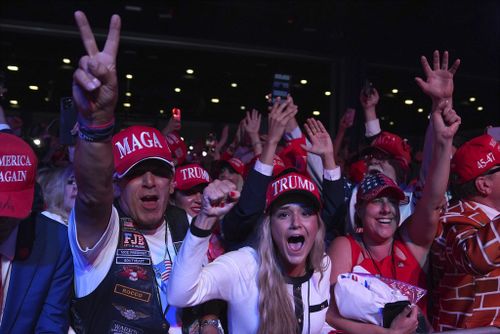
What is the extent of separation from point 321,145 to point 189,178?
897mm

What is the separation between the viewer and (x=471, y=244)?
2324 millimetres

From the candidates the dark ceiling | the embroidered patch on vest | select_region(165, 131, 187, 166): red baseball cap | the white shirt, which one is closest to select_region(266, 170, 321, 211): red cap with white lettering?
the white shirt

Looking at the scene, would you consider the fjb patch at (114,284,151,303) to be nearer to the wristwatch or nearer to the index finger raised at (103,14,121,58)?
the wristwatch

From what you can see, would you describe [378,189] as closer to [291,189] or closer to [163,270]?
[291,189]

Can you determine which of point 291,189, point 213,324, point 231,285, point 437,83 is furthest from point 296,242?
point 437,83

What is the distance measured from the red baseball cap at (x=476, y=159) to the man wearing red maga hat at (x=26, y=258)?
6.48 ft

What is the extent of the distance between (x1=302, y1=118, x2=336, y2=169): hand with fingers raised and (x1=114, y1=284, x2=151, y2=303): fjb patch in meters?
1.53

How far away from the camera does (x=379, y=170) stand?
11.9ft

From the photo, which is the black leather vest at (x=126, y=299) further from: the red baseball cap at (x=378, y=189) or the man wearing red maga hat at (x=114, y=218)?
the red baseball cap at (x=378, y=189)

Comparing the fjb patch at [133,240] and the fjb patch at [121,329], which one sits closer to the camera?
the fjb patch at [121,329]

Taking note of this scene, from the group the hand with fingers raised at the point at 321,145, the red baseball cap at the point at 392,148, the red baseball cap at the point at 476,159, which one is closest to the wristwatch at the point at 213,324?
the hand with fingers raised at the point at 321,145

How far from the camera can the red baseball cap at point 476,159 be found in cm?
272

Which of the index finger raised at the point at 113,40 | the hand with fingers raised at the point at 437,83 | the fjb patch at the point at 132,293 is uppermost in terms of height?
the hand with fingers raised at the point at 437,83

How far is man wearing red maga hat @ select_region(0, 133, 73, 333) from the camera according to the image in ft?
5.80
